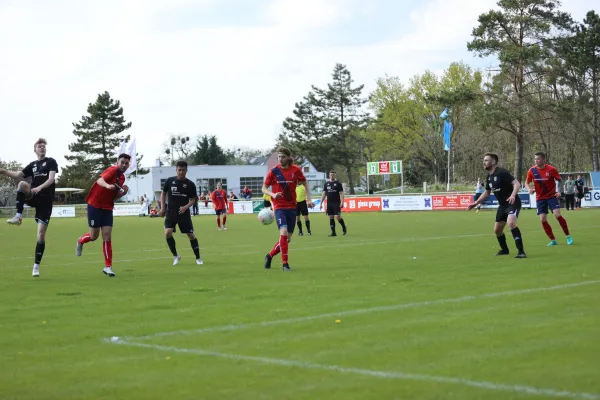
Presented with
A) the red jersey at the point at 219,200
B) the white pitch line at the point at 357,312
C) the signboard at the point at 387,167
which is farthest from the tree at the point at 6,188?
the white pitch line at the point at 357,312

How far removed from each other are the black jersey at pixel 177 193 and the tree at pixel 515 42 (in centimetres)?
→ 4270

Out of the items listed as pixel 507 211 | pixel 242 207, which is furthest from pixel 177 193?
pixel 242 207

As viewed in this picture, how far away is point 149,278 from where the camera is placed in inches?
544

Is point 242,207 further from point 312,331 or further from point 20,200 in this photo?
point 312,331

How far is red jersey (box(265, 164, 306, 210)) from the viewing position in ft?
47.9

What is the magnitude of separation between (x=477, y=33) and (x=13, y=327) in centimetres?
5280

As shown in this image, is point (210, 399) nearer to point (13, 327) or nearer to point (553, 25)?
point (13, 327)

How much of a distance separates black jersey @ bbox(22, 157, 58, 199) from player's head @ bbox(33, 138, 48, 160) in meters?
0.13

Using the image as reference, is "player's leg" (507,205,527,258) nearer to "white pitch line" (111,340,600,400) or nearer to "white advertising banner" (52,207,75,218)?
"white pitch line" (111,340,600,400)

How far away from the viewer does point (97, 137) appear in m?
101

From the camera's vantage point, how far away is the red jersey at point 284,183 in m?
14.6

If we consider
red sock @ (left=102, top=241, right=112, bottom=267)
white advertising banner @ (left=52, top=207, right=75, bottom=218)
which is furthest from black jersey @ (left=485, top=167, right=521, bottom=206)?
white advertising banner @ (left=52, top=207, right=75, bottom=218)

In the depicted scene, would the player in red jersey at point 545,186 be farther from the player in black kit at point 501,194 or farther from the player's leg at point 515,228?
the player's leg at point 515,228

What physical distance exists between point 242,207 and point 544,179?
44.5 m
